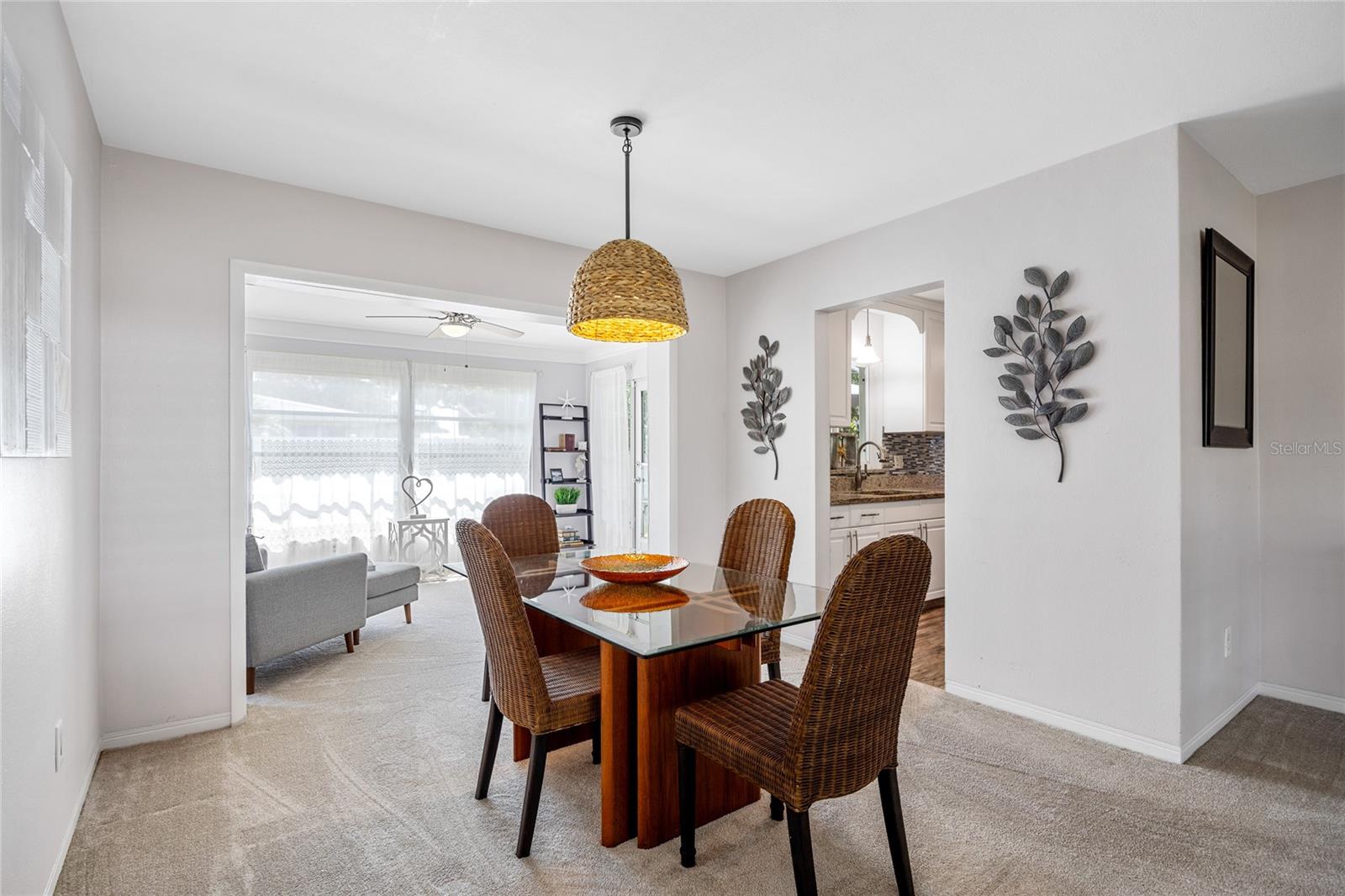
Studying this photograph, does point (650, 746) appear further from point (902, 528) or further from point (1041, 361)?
point (902, 528)

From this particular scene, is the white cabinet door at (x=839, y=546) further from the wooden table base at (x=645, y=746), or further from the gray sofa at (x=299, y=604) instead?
the gray sofa at (x=299, y=604)

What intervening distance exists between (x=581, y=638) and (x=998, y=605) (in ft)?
6.47

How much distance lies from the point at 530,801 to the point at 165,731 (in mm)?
1934

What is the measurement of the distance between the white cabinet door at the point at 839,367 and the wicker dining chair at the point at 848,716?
3.21 meters

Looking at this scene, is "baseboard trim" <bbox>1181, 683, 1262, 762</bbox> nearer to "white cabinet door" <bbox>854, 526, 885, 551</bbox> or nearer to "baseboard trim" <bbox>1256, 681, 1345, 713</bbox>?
"baseboard trim" <bbox>1256, 681, 1345, 713</bbox>

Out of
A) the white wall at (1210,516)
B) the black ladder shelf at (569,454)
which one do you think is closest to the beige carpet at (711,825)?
the white wall at (1210,516)

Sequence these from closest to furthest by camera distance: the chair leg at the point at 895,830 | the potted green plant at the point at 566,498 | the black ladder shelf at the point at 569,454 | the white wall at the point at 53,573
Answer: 1. the white wall at the point at 53,573
2. the chair leg at the point at 895,830
3. the potted green plant at the point at 566,498
4. the black ladder shelf at the point at 569,454

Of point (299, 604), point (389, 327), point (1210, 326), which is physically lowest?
point (299, 604)

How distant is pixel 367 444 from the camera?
6.62 metres

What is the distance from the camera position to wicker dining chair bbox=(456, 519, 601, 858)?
196 centimetres

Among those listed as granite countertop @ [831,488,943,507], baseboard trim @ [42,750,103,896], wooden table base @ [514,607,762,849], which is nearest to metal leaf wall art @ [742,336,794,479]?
granite countertop @ [831,488,943,507]

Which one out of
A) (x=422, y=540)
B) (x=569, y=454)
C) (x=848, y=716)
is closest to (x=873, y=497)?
(x=848, y=716)

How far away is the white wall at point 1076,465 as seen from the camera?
2.66 m
